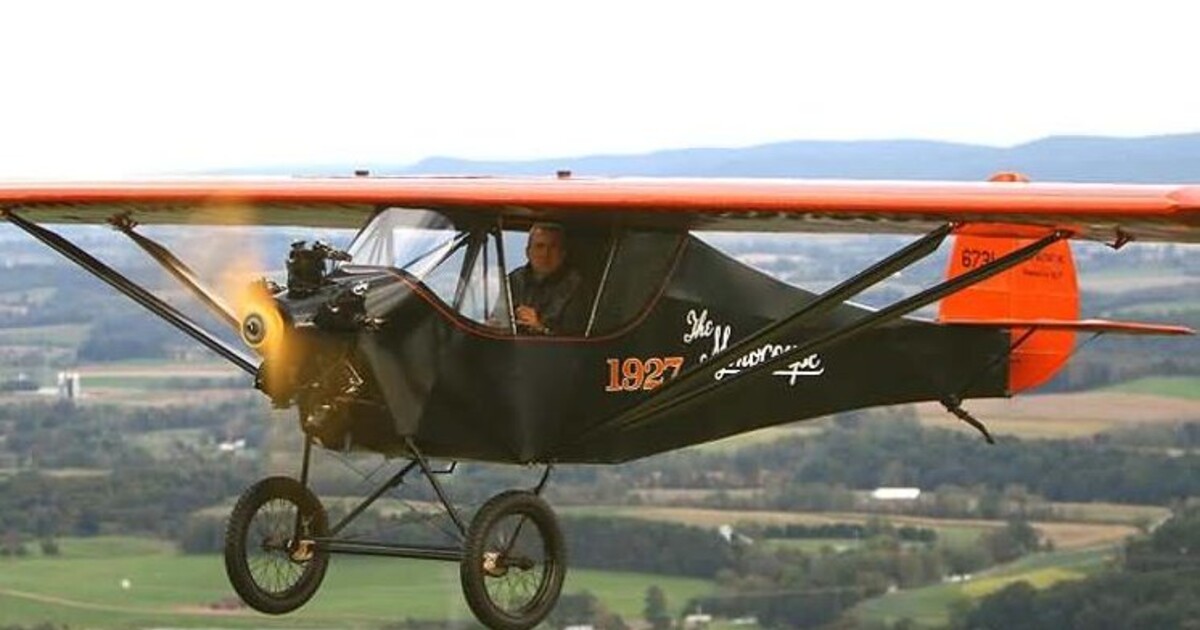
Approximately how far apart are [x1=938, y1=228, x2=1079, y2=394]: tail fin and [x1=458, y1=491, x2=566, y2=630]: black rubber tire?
13.2 feet

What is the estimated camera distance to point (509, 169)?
77.4m

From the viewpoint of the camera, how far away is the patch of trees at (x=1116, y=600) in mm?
31891

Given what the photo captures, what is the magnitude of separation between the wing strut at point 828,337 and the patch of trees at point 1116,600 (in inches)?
607

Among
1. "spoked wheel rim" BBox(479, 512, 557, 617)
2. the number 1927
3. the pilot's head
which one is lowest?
"spoked wheel rim" BBox(479, 512, 557, 617)

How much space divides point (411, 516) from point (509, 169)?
202 feet

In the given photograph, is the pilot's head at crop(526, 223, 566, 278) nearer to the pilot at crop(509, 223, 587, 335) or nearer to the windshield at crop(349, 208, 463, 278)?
the pilot at crop(509, 223, 587, 335)

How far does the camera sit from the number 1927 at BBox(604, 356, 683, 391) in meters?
16.4

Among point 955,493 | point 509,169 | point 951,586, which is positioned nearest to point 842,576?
point 951,586

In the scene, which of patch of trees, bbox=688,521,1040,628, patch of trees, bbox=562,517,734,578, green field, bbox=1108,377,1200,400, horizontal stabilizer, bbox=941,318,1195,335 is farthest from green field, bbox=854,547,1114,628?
horizontal stabilizer, bbox=941,318,1195,335

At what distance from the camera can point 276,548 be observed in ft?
53.0

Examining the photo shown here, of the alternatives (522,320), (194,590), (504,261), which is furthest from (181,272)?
(194,590)

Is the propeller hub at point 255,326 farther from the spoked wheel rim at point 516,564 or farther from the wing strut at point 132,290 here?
the wing strut at point 132,290

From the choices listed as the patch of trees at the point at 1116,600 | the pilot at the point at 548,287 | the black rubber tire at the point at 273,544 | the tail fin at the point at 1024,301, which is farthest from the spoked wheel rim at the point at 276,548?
the patch of trees at the point at 1116,600

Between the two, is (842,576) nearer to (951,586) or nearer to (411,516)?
(951,586)
